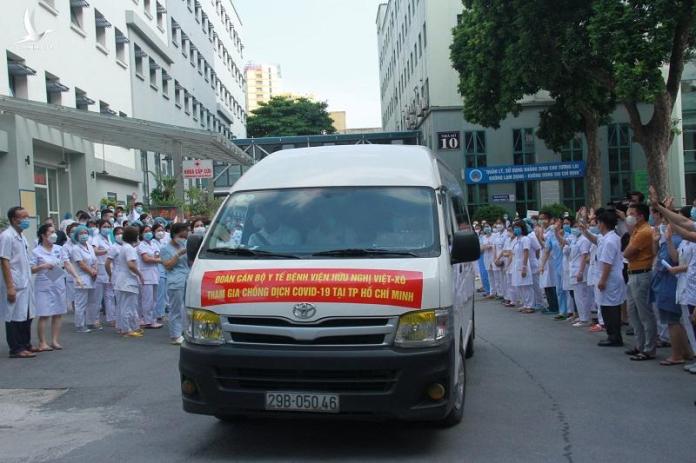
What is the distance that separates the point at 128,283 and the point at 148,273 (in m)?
0.87

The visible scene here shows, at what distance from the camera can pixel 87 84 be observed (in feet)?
83.4

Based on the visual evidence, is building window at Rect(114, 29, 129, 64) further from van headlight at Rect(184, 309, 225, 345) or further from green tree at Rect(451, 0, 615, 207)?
van headlight at Rect(184, 309, 225, 345)

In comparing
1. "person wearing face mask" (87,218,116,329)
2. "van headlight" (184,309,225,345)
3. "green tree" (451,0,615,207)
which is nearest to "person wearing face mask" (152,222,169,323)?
"person wearing face mask" (87,218,116,329)

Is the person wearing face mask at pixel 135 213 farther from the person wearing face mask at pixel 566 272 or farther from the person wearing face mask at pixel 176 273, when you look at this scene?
the person wearing face mask at pixel 566 272

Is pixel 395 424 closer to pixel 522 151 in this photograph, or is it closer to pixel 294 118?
pixel 522 151

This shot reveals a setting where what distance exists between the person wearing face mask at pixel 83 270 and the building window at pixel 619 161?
3802 centimetres

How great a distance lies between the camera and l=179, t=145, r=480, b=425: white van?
5363 mm

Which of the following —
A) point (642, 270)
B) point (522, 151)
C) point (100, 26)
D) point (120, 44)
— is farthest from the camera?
point (522, 151)

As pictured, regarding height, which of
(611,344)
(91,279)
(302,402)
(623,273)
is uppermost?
(91,279)

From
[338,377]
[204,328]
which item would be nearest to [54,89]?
[204,328]

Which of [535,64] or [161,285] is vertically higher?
[535,64]

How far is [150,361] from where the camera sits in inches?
397

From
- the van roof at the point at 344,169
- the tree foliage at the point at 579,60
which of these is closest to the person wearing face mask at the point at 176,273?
the van roof at the point at 344,169

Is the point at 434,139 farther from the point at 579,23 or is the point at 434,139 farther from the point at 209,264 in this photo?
the point at 209,264
